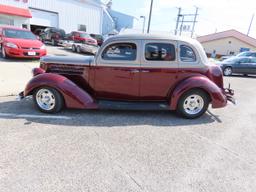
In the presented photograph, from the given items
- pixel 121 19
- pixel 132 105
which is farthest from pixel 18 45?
pixel 121 19

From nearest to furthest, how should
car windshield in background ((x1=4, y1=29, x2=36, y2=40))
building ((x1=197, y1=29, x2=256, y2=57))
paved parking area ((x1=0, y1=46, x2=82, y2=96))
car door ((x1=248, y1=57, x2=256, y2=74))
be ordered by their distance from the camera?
paved parking area ((x1=0, y1=46, x2=82, y2=96)), car windshield in background ((x1=4, y1=29, x2=36, y2=40)), car door ((x1=248, y1=57, x2=256, y2=74)), building ((x1=197, y1=29, x2=256, y2=57))

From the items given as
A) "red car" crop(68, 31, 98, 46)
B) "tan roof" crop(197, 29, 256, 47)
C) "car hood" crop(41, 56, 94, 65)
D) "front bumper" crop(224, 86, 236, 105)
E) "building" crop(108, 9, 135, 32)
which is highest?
"building" crop(108, 9, 135, 32)

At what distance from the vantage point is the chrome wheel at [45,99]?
4328 mm

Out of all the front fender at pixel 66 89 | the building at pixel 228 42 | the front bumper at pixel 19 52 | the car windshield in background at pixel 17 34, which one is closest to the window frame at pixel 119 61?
the front fender at pixel 66 89

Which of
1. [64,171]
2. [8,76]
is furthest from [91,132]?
[8,76]

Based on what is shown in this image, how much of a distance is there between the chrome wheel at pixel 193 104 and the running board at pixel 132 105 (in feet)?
1.42

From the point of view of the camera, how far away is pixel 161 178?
261 cm

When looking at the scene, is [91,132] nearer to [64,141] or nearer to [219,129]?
[64,141]

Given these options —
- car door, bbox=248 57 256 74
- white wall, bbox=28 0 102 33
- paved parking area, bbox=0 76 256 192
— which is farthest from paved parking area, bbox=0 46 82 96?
white wall, bbox=28 0 102 33

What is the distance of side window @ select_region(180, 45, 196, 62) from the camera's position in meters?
4.46

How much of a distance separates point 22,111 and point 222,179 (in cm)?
404

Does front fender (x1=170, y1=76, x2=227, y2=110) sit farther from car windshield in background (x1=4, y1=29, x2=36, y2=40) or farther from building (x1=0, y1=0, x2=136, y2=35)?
building (x1=0, y1=0, x2=136, y2=35)

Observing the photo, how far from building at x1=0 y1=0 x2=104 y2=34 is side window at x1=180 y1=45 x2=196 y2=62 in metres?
23.6

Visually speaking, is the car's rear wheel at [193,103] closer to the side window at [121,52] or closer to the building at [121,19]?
the side window at [121,52]
